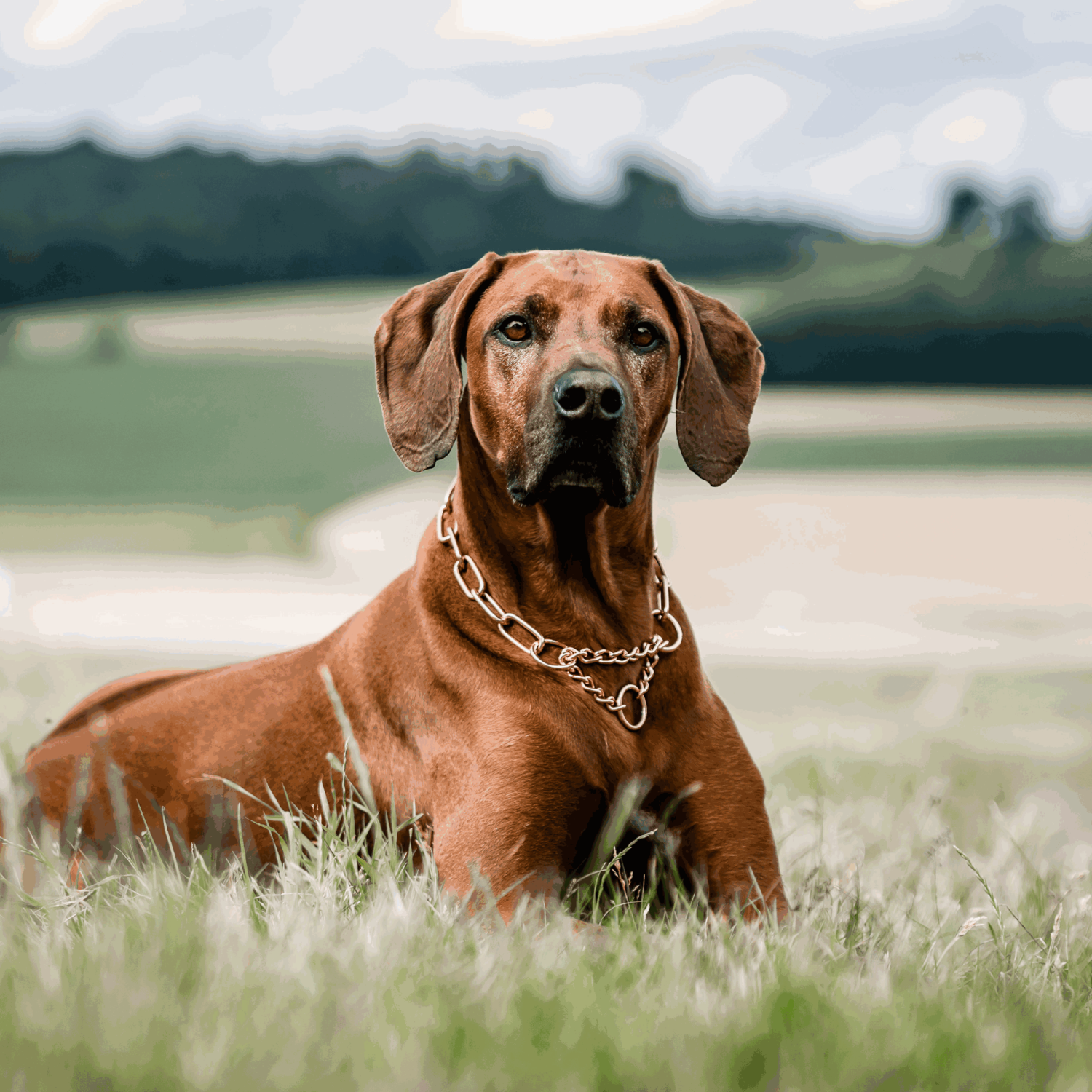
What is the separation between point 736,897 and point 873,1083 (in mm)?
845

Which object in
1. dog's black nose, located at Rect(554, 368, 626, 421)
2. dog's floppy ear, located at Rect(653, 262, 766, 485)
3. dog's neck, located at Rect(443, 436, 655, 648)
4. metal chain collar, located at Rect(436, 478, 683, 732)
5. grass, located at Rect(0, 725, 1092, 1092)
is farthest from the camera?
dog's floppy ear, located at Rect(653, 262, 766, 485)

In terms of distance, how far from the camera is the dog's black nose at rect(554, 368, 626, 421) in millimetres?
2701

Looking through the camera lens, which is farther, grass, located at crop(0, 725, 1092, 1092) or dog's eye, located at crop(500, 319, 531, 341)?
dog's eye, located at crop(500, 319, 531, 341)

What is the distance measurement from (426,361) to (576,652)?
866 mm

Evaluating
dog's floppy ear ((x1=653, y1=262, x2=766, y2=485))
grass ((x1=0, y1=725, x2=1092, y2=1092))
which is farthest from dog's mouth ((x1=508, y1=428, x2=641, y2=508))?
grass ((x1=0, y1=725, x2=1092, y2=1092))

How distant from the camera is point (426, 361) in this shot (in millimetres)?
3096

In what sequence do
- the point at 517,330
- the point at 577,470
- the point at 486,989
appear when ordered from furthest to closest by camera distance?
the point at 517,330 → the point at 577,470 → the point at 486,989

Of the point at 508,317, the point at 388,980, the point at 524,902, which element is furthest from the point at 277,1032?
the point at 508,317

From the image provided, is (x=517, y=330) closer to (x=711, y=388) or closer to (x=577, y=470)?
(x=577, y=470)

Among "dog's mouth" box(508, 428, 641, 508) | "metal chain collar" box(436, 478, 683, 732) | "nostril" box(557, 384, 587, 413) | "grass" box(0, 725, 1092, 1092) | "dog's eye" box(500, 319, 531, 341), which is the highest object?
"dog's eye" box(500, 319, 531, 341)

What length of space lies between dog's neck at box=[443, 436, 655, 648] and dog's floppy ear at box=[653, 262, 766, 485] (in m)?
0.20

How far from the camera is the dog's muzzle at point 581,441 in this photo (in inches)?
107

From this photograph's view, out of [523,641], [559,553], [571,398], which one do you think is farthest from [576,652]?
[571,398]

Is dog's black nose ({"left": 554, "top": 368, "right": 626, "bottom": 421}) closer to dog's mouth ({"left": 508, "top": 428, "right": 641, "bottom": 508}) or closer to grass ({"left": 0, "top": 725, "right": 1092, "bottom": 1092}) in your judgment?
dog's mouth ({"left": 508, "top": 428, "right": 641, "bottom": 508})
